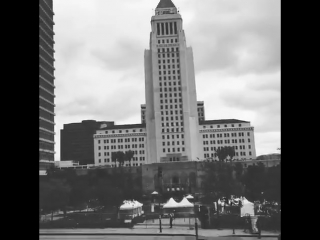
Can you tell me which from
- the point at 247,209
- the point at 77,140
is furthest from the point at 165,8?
the point at 247,209

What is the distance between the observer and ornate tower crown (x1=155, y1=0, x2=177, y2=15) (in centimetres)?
3462

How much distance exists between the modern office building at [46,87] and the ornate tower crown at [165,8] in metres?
13.6

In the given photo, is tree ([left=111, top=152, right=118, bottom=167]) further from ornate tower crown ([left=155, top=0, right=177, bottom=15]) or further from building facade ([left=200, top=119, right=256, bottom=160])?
ornate tower crown ([left=155, top=0, right=177, bottom=15])

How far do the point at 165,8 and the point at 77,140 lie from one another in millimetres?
19233

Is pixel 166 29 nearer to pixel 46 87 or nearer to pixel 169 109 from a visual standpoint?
pixel 169 109

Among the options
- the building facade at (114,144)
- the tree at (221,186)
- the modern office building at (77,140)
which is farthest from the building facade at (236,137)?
the modern office building at (77,140)

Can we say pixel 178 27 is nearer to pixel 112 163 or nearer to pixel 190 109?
pixel 190 109

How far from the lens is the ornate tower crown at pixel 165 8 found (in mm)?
34625

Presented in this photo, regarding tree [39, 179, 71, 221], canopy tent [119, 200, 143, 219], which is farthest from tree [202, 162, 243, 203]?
tree [39, 179, 71, 221]
